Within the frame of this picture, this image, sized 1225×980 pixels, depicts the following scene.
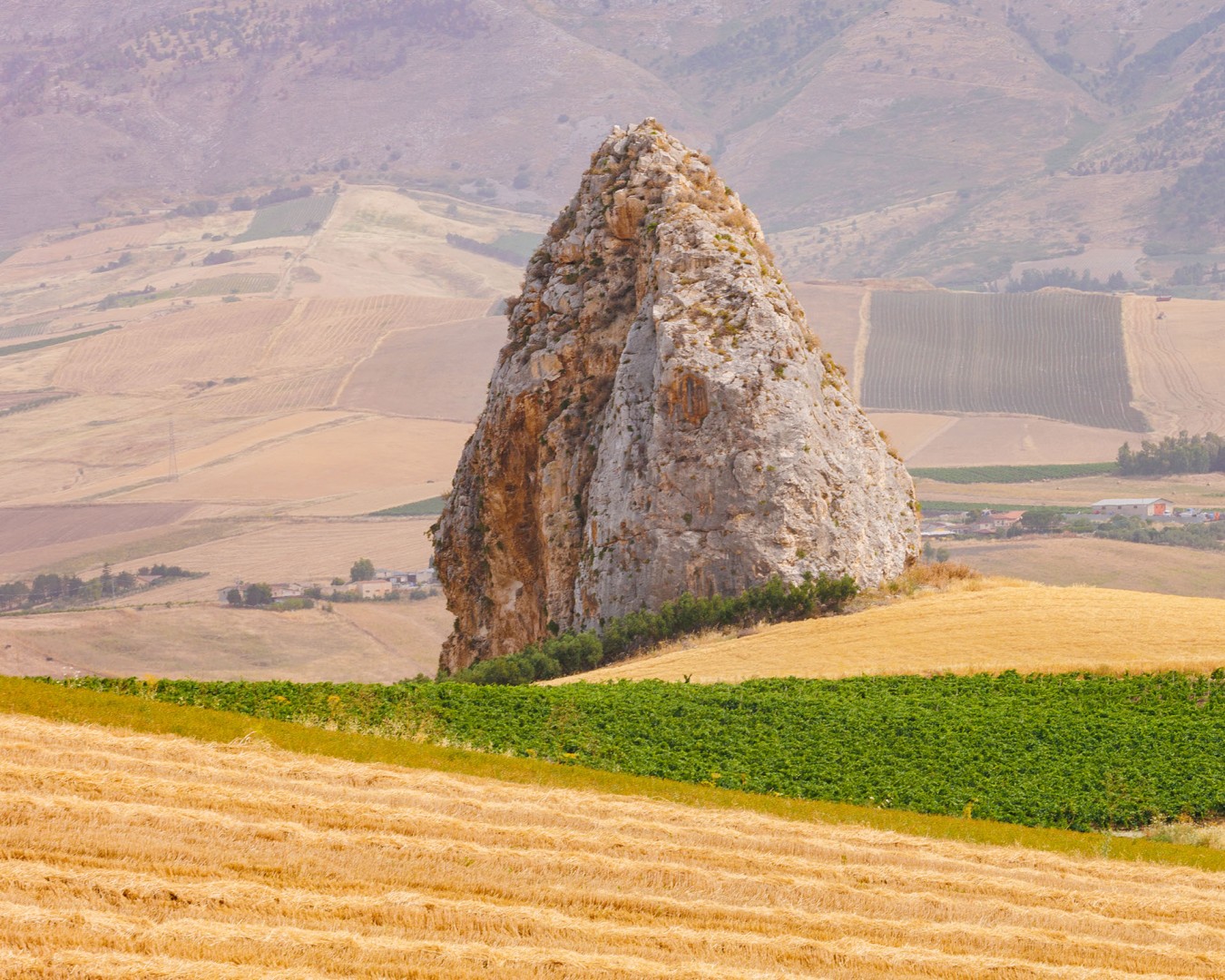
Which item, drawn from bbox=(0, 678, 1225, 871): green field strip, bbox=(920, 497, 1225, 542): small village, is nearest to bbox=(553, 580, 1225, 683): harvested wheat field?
bbox=(0, 678, 1225, 871): green field strip

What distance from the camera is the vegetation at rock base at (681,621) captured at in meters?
47.3

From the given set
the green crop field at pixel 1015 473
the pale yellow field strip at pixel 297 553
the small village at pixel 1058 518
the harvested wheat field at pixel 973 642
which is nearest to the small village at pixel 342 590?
the pale yellow field strip at pixel 297 553

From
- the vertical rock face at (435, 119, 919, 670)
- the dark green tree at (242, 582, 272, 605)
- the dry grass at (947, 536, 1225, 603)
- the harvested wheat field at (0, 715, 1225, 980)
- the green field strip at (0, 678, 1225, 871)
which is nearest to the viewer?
the harvested wheat field at (0, 715, 1225, 980)

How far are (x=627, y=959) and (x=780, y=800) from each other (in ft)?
37.2

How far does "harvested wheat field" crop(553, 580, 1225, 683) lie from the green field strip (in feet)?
36.4

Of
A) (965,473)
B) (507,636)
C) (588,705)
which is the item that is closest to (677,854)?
(588,705)

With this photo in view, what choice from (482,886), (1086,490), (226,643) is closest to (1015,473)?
(1086,490)

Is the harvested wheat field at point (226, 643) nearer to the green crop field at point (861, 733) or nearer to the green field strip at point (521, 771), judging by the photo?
the green crop field at point (861, 733)

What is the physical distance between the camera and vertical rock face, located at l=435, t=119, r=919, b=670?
4931 centimetres

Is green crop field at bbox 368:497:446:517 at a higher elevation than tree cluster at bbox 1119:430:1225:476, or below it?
below

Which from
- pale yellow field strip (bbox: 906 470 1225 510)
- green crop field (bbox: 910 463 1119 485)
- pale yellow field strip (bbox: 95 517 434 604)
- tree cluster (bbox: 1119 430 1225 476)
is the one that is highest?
tree cluster (bbox: 1119 430 1225 476)

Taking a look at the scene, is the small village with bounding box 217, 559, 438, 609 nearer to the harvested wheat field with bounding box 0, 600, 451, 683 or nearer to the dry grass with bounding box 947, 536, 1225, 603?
the harvested wheat field with bounding box 0, 600, 451, 683

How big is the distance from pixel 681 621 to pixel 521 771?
68.2ft

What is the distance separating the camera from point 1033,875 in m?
23.9
